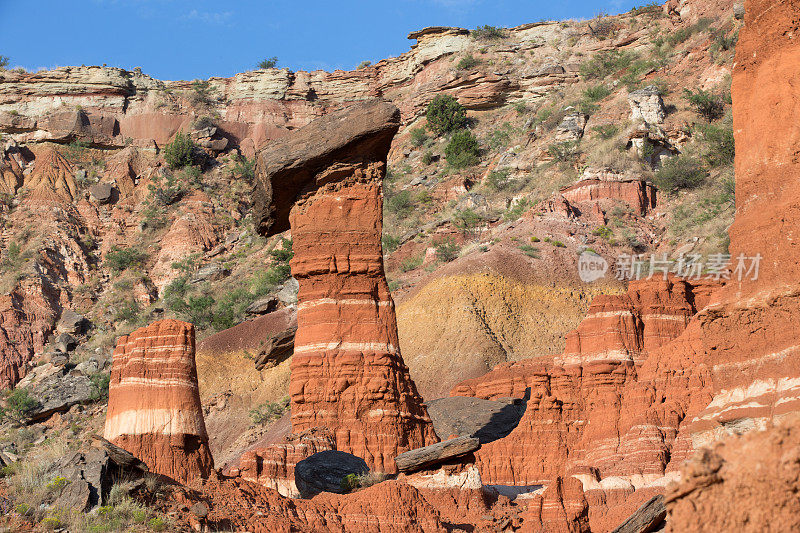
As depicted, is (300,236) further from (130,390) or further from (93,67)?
(93,67)

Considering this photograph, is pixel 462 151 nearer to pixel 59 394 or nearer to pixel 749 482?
pixel 59 394

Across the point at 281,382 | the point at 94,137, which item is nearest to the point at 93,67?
the point at 94,137

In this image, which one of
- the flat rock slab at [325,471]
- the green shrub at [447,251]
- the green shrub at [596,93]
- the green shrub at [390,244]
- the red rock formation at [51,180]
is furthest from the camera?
the red rock formation at [51,180]

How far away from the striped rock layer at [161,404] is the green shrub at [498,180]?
46871mm

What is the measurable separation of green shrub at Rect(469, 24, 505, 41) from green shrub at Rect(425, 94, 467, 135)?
13610mm

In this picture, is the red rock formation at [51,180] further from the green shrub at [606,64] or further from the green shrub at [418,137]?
the green shrub at [606,64]

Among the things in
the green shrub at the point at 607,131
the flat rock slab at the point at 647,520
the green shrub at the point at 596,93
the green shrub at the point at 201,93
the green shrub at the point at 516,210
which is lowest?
the flat rock slab at the point at 647,520

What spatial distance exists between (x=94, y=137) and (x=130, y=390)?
7403 cm

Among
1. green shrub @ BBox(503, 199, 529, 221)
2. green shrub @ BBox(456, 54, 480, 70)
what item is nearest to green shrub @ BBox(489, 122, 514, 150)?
green shrub @ BBox(456, 54, 480, 70)

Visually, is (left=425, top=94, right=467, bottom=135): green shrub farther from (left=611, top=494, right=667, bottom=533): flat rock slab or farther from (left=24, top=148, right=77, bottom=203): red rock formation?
(left=611, top=494, right=667, bottom=533): flat rock slab

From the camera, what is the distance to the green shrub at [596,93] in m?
69.1

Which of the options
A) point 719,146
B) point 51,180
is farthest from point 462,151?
point 51,180

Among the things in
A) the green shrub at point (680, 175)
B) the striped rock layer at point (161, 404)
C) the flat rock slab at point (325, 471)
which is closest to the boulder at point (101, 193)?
the green shrub at point (680, 175)

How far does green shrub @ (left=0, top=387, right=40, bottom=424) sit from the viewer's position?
48594 mm
